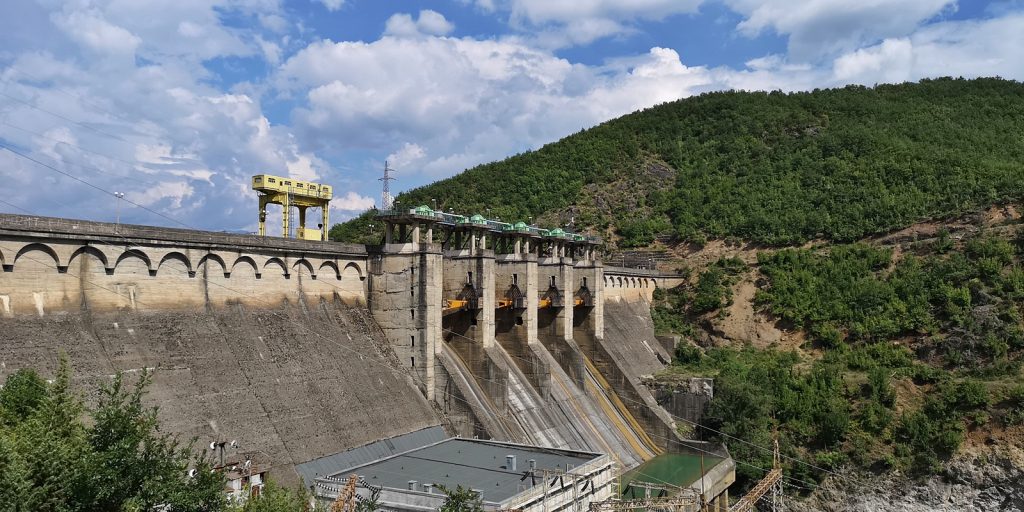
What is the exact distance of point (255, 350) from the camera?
30.9m

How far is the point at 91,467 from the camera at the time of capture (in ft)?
53.0

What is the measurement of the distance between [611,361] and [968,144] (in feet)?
242

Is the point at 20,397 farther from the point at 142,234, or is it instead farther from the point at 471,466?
the point at 471,466

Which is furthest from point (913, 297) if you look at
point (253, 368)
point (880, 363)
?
point (253, 368)

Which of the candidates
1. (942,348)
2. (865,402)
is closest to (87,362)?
(865,402)

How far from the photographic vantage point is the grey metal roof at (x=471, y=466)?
26453mm

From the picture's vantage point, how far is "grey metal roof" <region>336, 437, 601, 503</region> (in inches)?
1041

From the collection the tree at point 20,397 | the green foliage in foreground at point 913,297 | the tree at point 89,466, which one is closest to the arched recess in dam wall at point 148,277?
the tree at point 20,397

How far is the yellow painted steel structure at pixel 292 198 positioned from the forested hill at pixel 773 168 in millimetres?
40762

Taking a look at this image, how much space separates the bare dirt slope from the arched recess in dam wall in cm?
56

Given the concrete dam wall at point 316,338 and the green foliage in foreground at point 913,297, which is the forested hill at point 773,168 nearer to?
the green foliage in foreground at point 913,297

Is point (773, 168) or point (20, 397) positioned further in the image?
point (773, 168)

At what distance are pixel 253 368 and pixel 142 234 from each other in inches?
273

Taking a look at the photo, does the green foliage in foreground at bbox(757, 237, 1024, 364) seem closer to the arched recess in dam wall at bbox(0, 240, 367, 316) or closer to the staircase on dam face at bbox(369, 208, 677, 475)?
the staircase on dam face at bbox(369, 208, 677, 475)
